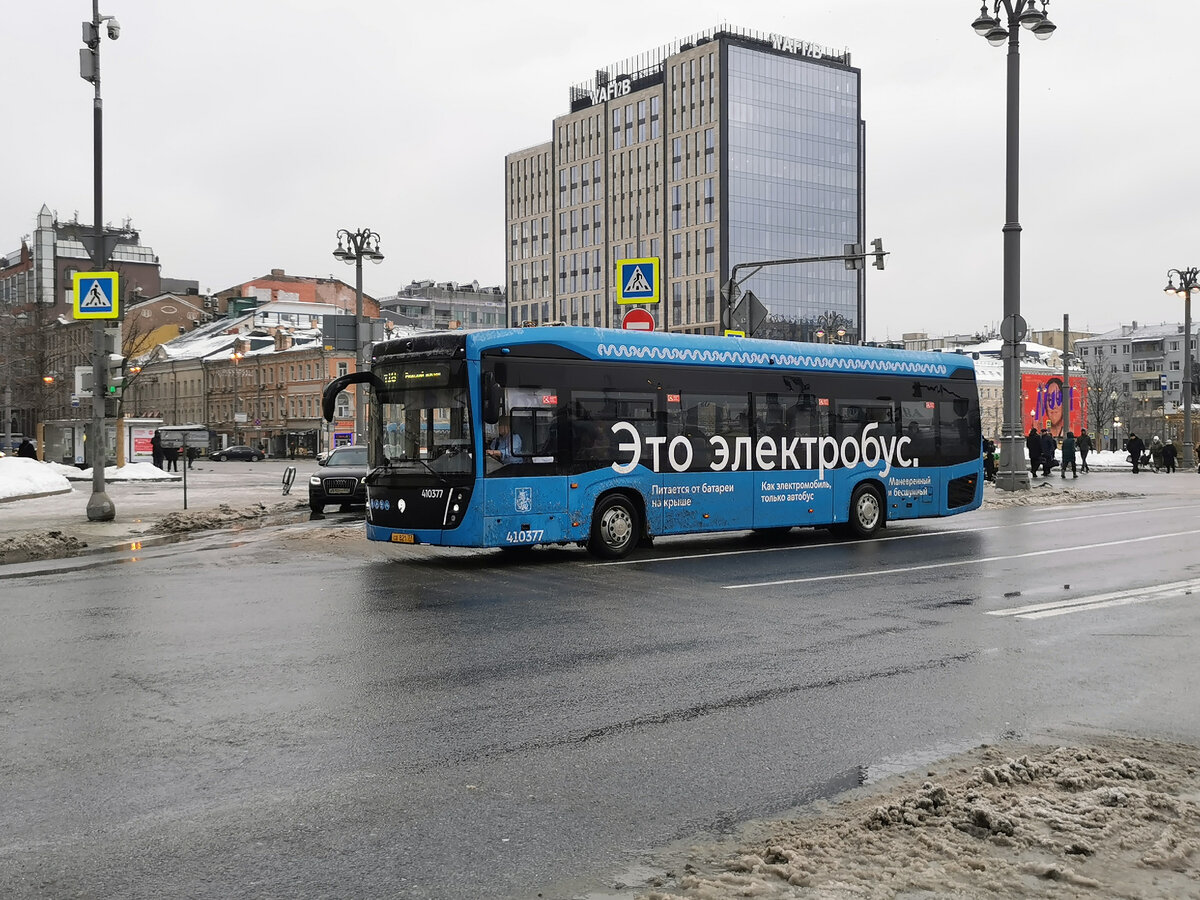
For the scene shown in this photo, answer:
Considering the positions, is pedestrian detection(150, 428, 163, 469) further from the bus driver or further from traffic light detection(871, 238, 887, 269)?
the bus driver

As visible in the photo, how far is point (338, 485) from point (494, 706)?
2162 cm

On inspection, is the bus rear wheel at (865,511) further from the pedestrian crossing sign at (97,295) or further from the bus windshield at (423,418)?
the pedestrian crossing sign at (97,295)

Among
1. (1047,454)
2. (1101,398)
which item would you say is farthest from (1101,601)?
(1101,398)

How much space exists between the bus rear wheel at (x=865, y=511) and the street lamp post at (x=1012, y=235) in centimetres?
1150

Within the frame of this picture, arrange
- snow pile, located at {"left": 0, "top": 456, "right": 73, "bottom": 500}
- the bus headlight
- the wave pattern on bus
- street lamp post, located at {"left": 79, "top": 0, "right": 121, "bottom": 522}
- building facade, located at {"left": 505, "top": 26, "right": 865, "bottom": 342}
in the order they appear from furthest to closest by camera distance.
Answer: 1. building facade, located at {"left": 505, "top": 26, "right": 865, "bottom": 342}
2. snow pile, located at {"left": 0, "top": 456, "right": 73, "bottom": 500}
3. street lamp post, located at {"left": 79, "top": 0, "right": 121, "bottom": 522}
4. the wave pattern on bus
5. the bus headlight

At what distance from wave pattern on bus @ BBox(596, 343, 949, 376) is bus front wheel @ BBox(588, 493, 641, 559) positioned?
1973 millimetres

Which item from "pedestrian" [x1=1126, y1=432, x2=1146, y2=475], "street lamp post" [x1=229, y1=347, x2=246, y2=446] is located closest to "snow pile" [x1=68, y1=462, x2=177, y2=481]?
"pedestrian" [x1=1126, y1=432, x2=1146, y2=475]

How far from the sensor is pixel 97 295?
76.9ft

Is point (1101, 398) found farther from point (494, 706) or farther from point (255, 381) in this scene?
point (494, 706)

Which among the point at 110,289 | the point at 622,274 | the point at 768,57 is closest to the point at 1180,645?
the point at 622,274

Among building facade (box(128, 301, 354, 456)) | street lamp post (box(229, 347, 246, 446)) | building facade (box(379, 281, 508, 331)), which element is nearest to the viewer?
building facade (box(128, 301, 354, 456))

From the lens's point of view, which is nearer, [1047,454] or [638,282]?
[638,282]

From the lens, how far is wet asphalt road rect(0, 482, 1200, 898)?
487cm

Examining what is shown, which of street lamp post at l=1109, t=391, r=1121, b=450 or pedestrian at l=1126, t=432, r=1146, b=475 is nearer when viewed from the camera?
pedestrian at l=1126, t=432, r=1146, b=475
